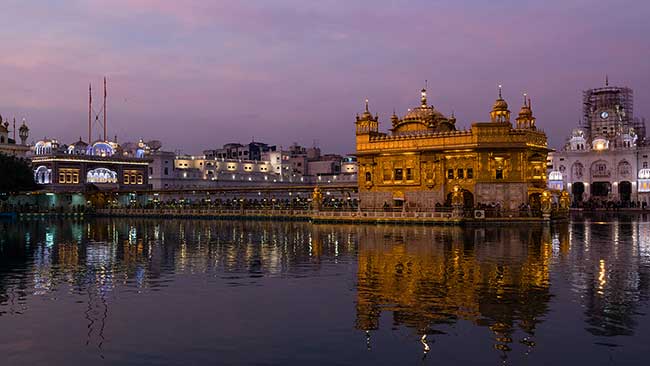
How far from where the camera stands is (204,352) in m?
13.6

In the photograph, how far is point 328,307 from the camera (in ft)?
60.3

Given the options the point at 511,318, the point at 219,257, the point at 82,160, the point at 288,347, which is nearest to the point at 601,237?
→ the point at 219,257

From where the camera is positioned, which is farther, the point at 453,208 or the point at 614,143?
the point at 614,143

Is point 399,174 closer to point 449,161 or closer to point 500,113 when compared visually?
point 449,161

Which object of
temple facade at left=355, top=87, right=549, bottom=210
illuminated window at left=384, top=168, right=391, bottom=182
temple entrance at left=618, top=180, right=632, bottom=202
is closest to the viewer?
temple facade at left=355, top=87, right=549, bottom=210

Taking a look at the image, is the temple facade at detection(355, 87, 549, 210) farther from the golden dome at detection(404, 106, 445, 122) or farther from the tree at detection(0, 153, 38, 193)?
the tree at detection(0, 153, 38, 193)

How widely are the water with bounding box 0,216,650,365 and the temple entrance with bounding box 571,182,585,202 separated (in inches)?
3593

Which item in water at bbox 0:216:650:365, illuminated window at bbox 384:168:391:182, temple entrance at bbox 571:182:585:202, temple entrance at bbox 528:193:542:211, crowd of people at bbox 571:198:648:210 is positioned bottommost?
water at bbox 0:216:650:365

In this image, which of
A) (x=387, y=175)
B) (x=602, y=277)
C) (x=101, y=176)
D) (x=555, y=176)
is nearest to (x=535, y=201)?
(x=387, y=175)

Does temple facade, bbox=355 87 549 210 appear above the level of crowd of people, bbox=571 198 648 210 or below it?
above

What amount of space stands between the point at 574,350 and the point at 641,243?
28.8 meters

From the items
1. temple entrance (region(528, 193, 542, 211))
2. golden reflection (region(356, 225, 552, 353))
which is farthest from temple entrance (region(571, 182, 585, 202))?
golden reflection (region(356, 225, 552, 353))

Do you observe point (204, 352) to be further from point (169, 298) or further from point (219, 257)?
point (219, 257)

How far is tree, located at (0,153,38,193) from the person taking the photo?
8594 centimetres
